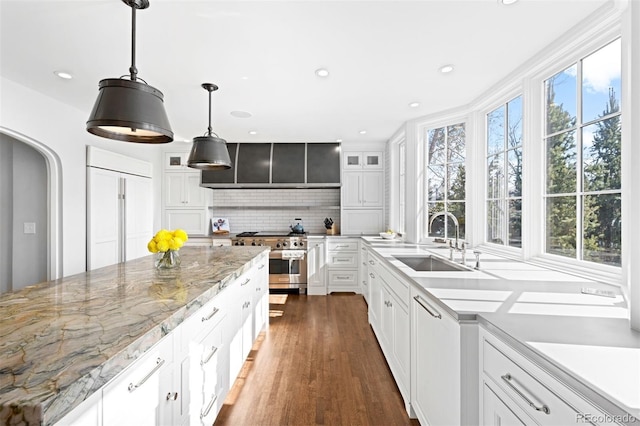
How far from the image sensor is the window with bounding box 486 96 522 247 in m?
2.49

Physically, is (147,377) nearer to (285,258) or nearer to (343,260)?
(285,258)

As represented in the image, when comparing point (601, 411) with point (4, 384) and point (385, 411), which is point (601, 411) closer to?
point (4, 384)

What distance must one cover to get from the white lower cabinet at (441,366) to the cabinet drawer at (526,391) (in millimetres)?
84

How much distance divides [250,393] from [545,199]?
2555 mm

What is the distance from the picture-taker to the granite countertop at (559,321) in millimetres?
707

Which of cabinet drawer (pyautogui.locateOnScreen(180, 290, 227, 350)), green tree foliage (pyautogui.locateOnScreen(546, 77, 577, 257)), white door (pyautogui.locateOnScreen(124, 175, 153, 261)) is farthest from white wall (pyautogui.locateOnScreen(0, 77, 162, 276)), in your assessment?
green tree foliage (pyautogui.locateOnScreen(546, 77, 577, 257))

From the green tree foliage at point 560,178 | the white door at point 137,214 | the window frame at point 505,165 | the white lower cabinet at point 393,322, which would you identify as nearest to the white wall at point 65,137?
the white door at point 137,214

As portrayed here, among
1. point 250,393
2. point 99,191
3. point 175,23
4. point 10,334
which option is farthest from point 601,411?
point 99,191

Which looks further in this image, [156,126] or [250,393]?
[250,393]

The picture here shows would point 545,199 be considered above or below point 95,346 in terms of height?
above

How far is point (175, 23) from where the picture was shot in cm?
185

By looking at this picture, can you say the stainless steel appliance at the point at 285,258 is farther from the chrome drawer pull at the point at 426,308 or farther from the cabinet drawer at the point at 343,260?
the chrome drawer pull at the point at 426,308

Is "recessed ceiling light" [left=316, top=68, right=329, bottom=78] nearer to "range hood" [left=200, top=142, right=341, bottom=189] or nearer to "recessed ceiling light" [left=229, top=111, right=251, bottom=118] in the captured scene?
"recessed ceiling light" [left=229, top=111, right=251, bottom=118]

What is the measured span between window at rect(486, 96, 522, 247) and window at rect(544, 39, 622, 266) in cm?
32
